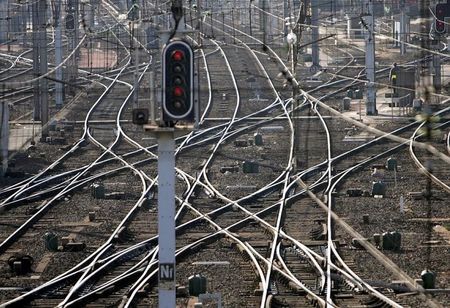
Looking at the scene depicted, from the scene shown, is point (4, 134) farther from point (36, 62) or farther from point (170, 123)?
point (170, 123)

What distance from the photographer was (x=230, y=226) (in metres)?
11.2

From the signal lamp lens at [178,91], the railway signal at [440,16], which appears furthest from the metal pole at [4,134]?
the railway signal at [440,16]

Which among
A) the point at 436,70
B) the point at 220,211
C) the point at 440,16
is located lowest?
the point at 220,211

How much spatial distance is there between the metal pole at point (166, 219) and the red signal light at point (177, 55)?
394mm

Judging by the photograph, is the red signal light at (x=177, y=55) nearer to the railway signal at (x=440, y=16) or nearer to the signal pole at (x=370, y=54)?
the signal pole at (x=370, y=54)

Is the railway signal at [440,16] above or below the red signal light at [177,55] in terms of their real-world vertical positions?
above

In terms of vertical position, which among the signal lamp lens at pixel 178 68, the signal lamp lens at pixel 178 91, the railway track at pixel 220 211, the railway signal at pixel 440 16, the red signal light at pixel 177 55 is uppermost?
the railway signal at pixel 440 16

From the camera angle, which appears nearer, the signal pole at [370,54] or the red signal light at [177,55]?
the red signal light at [177,55]

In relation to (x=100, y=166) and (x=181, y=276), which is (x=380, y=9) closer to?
(x=100, y=166)

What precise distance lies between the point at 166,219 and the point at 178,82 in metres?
0.77

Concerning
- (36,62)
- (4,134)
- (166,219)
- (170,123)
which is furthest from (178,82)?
(36,62)

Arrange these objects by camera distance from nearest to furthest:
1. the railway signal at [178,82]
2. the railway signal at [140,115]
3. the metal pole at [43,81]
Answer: the railway signal at [178,82] → the railway signal at [140,115] → the metal pole at [43,81]

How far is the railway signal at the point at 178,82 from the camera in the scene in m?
6.74

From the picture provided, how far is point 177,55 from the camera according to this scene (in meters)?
6.79
